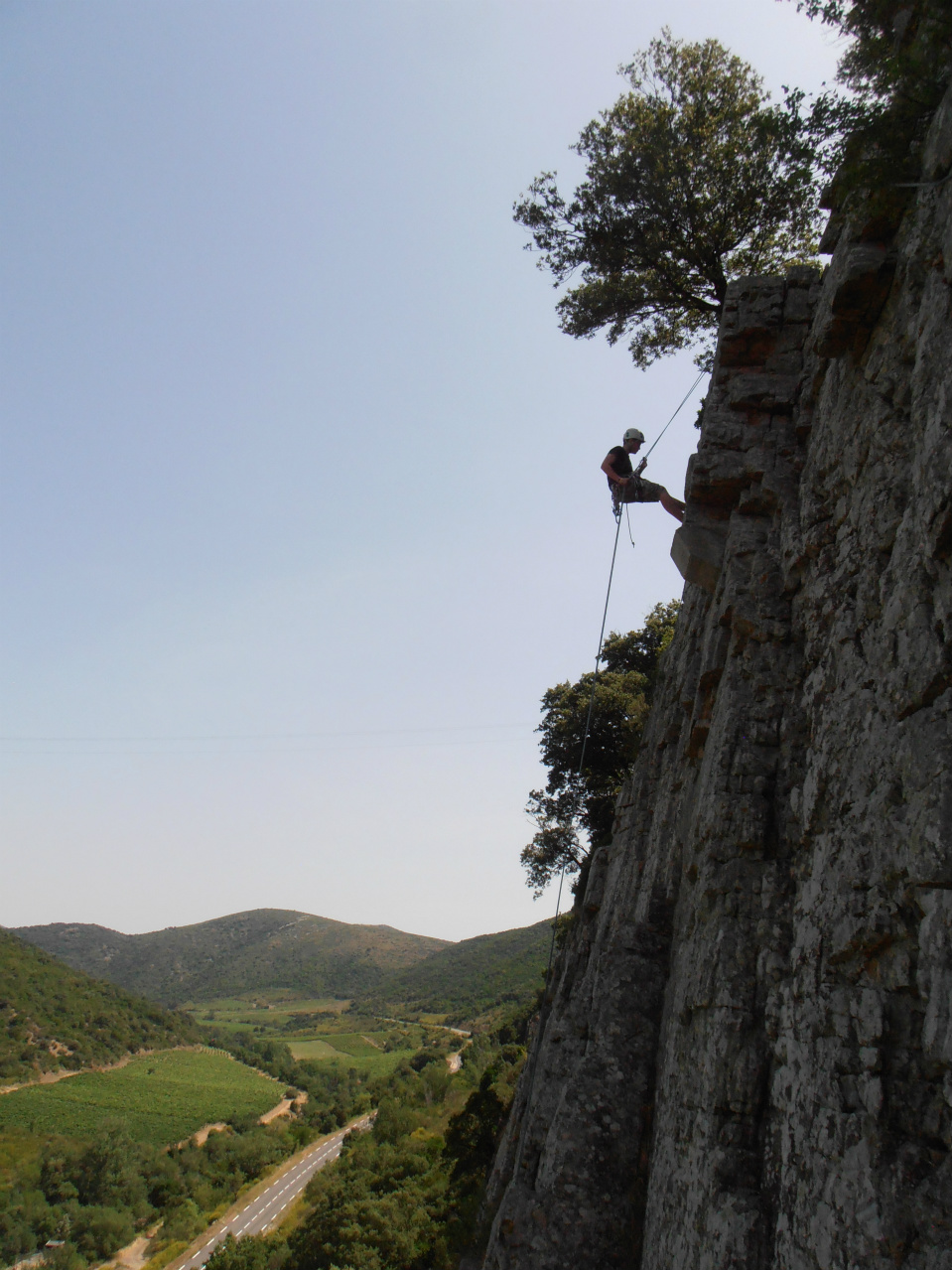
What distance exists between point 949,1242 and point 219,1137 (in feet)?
279

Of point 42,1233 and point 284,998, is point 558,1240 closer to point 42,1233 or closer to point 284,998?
point 42,1233

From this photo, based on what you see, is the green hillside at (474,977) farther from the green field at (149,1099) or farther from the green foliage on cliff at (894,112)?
the green foliage on cliff at (894,112)

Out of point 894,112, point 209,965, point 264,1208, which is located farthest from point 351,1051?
point 894,112

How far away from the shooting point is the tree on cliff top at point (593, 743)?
2298 centimetres

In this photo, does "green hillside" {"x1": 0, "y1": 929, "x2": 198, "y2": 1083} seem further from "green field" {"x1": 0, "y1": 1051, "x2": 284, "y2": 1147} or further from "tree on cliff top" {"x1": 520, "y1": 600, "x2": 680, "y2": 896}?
"tree on cliff top" {"x1": 520, "y1": 600, "x2": 680, "y2": 896}

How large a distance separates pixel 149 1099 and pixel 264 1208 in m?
31.3

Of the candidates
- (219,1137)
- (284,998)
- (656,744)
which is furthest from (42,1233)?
(284,998)

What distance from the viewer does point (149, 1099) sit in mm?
76875

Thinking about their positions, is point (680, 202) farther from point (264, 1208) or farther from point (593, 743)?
point (264, 1208)

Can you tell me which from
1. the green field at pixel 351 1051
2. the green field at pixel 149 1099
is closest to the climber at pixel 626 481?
the green field at pixel 149 1099

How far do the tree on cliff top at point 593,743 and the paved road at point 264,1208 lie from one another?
4025 centimetres

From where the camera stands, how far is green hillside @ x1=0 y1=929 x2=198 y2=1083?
255ft

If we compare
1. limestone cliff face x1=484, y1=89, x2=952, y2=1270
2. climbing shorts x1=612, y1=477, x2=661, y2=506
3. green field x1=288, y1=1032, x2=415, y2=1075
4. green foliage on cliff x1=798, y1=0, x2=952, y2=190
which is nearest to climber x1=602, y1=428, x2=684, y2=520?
climbing shorts x1=612, y1=477, x2=661, y2=506

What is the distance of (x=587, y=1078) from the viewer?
7113mm
